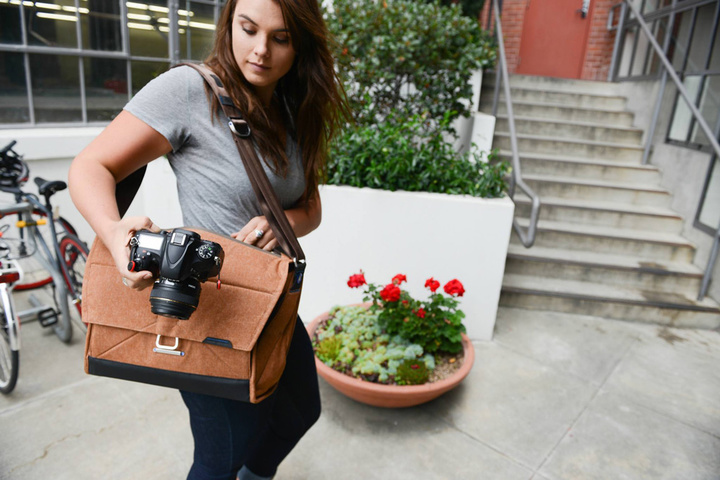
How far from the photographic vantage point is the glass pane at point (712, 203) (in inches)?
162

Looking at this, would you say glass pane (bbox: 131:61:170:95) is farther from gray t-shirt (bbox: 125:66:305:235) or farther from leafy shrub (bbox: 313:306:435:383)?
gray t-shirt (bbox: 125:66:305:235)

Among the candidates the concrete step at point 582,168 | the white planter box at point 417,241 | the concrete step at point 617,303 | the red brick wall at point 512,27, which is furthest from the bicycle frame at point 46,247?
the red brick wall at point 512,27

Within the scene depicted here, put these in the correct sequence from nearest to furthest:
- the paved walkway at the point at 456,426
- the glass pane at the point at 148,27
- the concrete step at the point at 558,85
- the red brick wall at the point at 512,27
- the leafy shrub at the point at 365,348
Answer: the paved walkway at the point at 456,426
the leafy shrub at the point at 365,348
the glass pane at the point at 148,27
the concrete step at the point at 558,85
the red brick wall at the point at 512,27

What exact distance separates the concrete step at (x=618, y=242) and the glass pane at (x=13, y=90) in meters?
4.43

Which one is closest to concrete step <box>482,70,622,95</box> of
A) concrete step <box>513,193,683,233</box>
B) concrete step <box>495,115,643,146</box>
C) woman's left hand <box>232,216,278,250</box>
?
concrete step <box>495,115,643,146</box>

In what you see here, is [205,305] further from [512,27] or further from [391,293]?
[512,27]

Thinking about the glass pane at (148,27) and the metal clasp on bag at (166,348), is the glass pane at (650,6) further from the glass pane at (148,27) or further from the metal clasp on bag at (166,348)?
the metal clasp on bag at (166,348)

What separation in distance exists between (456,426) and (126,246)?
211 centimetres

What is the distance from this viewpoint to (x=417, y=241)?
327 cm

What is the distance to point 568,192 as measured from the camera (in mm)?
4930

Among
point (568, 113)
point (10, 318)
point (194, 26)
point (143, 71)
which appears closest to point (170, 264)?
point (10, 318)

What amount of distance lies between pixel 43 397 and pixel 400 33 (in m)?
3.92

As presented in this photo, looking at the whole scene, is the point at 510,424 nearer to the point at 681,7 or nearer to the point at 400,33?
the point at 400,33

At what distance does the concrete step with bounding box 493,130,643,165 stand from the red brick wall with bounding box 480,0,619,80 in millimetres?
2488
